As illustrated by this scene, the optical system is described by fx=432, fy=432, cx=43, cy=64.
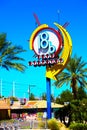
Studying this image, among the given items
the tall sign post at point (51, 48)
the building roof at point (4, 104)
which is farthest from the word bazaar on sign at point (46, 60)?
the building roof at point (4, 104)

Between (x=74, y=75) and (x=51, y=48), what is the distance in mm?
12421

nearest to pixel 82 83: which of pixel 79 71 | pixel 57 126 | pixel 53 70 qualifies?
pixel 79 71

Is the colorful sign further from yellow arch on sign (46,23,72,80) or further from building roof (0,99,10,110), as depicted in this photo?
building roof (0,99,10,110)

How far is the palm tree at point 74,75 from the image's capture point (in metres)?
54.9

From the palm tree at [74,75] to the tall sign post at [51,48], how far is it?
11834mm

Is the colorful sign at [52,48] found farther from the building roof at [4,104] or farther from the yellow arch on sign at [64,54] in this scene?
the building roof at [4,104]

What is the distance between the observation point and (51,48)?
42.8 metres

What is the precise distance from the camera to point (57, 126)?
63.2 ft

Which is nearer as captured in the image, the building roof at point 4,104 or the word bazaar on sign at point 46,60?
the word bazaar on sign at point 46,60

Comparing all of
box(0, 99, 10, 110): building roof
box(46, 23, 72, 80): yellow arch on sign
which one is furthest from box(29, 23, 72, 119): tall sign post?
box(0, 99, 10, 110): building roof

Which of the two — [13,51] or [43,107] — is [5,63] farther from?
[43,107]

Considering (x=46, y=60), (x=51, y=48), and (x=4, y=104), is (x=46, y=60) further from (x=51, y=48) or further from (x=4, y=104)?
(x=4, y=104)

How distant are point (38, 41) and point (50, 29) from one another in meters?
1.90

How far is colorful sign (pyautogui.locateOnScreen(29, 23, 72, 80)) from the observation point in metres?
42.3
